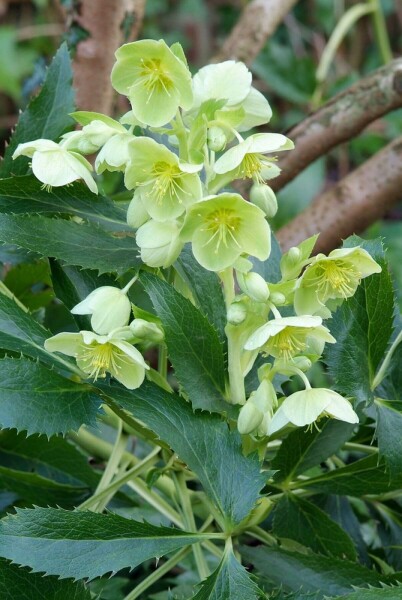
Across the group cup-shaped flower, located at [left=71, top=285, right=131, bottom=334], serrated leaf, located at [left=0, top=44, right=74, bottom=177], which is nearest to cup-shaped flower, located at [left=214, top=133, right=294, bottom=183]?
cup-shaped flower, located at [left=71, top=285, right=131, bottom=334]

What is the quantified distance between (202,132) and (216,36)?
2.47m

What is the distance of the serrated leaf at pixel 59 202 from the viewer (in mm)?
577

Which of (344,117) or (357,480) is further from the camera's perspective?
(344,117)

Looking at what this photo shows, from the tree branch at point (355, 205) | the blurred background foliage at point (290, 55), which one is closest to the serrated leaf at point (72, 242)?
the tree branch at point (355, 205)

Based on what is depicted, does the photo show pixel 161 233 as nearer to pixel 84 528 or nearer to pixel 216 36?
pixel 84 528

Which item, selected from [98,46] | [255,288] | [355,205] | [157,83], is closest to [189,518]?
[255,288]

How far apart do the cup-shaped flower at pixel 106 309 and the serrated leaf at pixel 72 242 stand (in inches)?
1.1

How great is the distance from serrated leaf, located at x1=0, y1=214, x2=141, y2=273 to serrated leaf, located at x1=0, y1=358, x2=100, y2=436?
0.08 meters

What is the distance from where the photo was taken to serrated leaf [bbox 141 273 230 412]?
0.52 metres

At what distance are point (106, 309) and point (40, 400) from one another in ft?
0.25

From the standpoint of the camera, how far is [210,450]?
0.52m

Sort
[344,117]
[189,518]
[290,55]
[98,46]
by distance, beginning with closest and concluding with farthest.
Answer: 1. [189,518]
2. [344,117]
3. [98,46]
4. [290,55]

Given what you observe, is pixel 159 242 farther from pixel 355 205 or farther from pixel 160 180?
pixel 355 205

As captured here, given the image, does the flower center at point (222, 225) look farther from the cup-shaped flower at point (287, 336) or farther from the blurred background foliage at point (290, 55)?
the blurred background foliage at point (290, 55)
